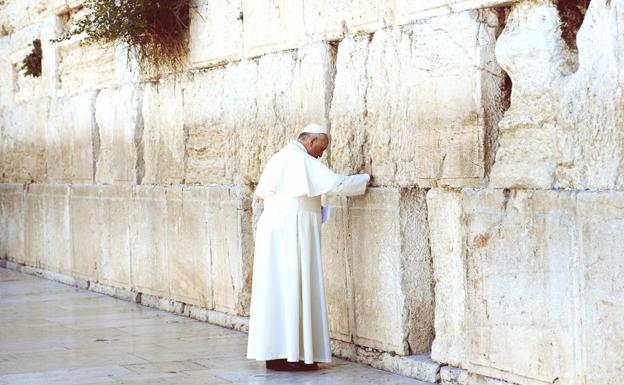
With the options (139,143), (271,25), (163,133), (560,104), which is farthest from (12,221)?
(560,104)

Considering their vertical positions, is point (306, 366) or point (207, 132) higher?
point (207, 132)

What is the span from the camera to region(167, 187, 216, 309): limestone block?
32.4 ft

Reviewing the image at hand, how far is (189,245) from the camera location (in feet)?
33.4

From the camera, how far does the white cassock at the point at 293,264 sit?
7.27 m

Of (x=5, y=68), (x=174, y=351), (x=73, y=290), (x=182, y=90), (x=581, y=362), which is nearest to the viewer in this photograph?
(x=581, y=362)

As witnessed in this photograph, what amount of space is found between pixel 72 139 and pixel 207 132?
3494 millimetres

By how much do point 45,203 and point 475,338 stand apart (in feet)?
28.1

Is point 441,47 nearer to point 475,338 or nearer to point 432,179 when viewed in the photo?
point 432,179

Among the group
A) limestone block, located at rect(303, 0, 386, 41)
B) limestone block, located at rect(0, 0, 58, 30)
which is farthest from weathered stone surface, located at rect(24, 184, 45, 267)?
limestone block, located at rect(303, 0, 386, 41)

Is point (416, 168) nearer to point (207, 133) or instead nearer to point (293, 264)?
point (293, 264)

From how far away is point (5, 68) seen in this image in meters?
15.3

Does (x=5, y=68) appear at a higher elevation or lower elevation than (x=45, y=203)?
higher

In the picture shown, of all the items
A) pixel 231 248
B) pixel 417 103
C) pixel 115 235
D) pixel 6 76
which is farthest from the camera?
pixel 6 76

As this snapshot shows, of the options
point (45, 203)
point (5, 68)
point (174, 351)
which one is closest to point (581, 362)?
point (174, 351)
